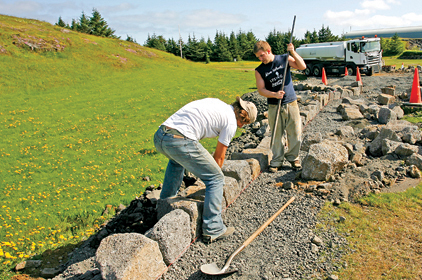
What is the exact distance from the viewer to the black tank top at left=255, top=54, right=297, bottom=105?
4.91 m

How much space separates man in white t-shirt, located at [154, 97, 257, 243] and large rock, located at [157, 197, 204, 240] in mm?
106

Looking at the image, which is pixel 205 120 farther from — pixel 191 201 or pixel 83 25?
pixel 83 25

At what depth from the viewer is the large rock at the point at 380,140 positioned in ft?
18.1

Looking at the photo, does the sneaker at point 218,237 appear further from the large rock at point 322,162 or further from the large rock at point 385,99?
the large rock at point 385,99

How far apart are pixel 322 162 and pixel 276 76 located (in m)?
1.60

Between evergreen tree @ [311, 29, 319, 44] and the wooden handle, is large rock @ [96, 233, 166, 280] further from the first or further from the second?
evergreen tree @ [311, 29, 319, 44]

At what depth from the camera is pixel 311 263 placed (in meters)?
2.99

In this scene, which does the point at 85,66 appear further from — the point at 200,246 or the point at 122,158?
the point at 200,246

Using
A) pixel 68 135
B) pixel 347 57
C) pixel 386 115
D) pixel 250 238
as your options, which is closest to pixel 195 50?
pixel 347 57

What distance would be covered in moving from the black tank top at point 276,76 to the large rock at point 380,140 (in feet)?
6.28

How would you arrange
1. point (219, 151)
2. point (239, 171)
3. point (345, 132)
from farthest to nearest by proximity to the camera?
point (345, 132), point (239, 171), point (219, 151)

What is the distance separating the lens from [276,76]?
4957 millimetres

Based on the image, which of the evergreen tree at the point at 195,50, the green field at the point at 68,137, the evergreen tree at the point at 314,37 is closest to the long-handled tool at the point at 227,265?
the green field at the point at 68,137

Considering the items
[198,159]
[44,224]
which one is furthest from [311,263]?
[44,224]
